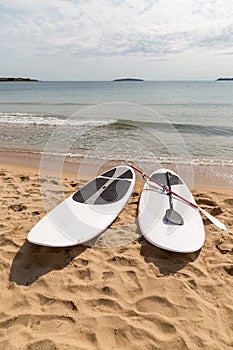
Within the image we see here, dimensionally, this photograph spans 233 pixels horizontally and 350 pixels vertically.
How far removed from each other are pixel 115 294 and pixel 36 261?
1.02m

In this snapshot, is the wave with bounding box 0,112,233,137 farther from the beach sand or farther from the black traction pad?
the beach sand

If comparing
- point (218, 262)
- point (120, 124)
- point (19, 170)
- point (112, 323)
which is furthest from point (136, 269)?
point (120, 124)

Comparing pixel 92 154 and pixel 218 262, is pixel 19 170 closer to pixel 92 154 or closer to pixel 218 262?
pixel 92 154

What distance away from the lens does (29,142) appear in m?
9.14

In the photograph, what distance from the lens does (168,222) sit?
3.72 metres

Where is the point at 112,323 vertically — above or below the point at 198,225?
below

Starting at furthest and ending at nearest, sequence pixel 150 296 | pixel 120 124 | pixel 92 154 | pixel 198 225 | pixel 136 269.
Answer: pixel 120 124 < pixel 92 154 < pixel 198 225 < pixel 136 269 < pixel 150 296

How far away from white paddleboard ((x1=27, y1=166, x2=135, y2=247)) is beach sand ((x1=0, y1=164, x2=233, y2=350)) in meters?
0.17

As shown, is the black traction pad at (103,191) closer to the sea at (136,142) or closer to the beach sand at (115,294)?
the beach sand at (115,294)

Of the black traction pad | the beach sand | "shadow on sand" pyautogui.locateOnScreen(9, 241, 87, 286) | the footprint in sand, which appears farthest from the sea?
"shadow on sand" pyautogui.locateOnScreen(9, 241, 87, 286)

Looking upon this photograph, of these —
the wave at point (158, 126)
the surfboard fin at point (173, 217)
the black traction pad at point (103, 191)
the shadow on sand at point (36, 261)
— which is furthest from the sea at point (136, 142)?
the shadow on sand at point (36, 261)

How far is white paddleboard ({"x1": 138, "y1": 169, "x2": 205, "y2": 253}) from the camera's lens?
3266 mm

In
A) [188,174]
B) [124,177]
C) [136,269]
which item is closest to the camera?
[136,269]

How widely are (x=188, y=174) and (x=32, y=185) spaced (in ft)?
11.4
